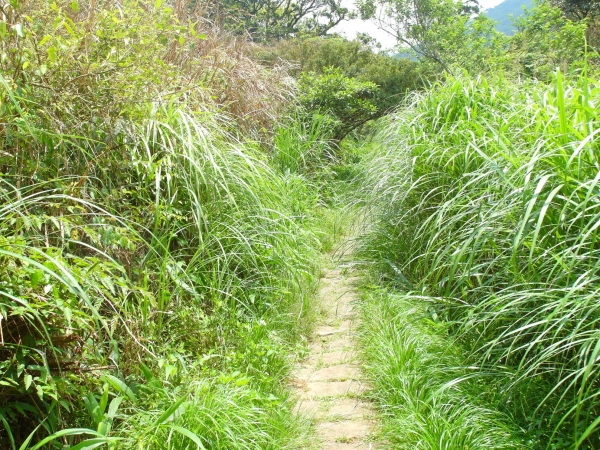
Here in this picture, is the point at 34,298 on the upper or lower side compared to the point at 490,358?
upper

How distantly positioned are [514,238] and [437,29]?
11332mm

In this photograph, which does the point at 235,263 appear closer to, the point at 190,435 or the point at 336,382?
the point at 336,382

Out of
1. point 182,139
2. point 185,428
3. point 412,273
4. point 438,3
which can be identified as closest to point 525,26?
point 438,3

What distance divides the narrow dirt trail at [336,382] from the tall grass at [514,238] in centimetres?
52

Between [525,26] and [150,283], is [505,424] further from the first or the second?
[525,26]

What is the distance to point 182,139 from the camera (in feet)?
11.4

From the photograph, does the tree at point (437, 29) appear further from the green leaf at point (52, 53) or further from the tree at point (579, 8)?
the green leaf at point (52, 53)

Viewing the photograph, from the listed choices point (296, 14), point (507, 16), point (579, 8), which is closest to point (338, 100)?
point (579, 8)

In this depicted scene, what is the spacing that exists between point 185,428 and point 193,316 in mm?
978

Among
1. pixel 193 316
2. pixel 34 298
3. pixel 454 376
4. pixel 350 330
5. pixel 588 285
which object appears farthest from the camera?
pixel 350 330

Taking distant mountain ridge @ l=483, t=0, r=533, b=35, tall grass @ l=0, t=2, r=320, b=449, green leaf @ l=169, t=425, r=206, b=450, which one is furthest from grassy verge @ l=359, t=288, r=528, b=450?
distant mountain ridge @ l=483, t=0, r=533, b=35

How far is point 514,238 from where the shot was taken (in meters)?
2.46

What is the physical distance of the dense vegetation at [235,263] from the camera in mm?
2182

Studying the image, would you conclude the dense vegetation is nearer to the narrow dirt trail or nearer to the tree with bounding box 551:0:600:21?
the narrow dirt trail
